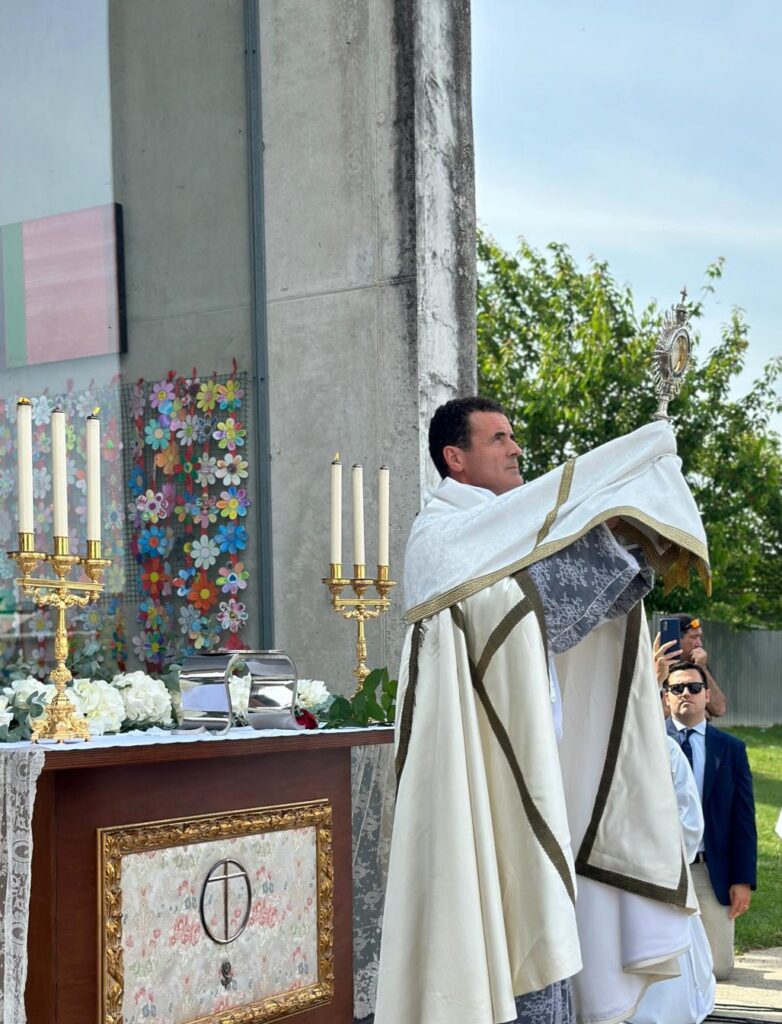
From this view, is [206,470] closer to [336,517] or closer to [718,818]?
[336,517]

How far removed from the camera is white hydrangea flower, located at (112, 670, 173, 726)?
14.2 ft

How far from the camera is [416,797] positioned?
375 cm

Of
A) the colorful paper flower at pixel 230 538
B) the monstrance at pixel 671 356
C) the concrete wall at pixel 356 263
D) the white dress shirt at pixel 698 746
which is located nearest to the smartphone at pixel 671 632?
the white dress shirt at pixel 698 746

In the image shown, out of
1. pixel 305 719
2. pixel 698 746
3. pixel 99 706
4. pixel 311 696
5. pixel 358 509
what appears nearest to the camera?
pixel 99 706

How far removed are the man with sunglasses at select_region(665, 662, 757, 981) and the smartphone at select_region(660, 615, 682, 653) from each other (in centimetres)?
27

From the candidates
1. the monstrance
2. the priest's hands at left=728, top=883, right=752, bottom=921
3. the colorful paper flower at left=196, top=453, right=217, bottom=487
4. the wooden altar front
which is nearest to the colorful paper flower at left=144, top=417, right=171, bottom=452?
the colorful paper flower at left=196, top=453, right=217, bottom=487

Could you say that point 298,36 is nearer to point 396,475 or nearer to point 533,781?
point 396,475

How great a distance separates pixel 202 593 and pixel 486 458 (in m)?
2.48

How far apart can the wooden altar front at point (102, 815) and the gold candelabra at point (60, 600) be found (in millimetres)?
118

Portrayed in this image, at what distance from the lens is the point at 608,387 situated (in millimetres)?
20250

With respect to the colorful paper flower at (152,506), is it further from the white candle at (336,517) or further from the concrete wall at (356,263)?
the white candle at (336,517)

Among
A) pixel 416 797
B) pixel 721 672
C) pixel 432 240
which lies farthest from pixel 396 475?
pixel 721 672

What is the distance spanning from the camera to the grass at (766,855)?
8.15 metres

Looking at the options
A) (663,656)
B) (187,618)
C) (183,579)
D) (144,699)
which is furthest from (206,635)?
(663,656)
